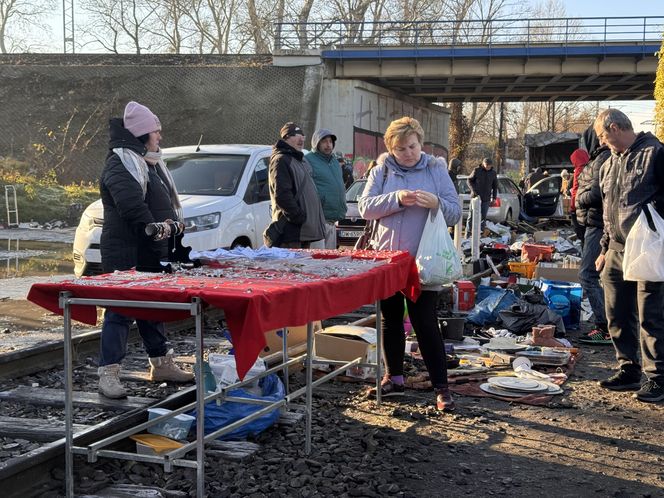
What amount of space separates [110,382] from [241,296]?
7.24 feet

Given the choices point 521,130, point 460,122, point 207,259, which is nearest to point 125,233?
point 207,259

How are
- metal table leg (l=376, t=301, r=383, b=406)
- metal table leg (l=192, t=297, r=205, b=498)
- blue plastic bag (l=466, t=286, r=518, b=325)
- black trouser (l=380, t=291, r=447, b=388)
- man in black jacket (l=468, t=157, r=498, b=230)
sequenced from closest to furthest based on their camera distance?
1. metal table leg (l=192, t=297, r=205, b=498)
2. black trouser (l=380, t=291, r=447, b=388)
3. metal table leg (l=376, t=301, r=383, b=406)
4. blue plastic bag (l=466, t=286, r=518, b=325)
5. man in black jacket (l=468, t=157, r=498, b=230)

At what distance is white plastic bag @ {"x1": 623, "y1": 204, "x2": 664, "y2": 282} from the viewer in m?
5.48

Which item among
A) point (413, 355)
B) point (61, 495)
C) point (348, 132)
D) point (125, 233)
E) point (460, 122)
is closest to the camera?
point (61, 495)

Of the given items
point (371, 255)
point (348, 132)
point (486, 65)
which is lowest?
point (371, 255)

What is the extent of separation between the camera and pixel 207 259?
15.8 feet

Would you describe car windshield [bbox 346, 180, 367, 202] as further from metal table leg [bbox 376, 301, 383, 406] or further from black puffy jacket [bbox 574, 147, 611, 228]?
metal table leg [bbox 376, 301, 383, 406]

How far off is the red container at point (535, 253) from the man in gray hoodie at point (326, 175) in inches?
211

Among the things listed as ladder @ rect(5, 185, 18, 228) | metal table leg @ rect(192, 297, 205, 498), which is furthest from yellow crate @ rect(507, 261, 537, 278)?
ladder @ rect(5, 185, 18, 228)

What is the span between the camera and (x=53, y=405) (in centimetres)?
528

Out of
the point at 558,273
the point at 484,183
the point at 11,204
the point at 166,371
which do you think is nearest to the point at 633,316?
the point at 166,371

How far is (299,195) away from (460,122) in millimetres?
45824

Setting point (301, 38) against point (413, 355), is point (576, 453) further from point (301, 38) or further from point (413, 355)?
Answer: point (301, 38)

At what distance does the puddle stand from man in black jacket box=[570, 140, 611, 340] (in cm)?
887
